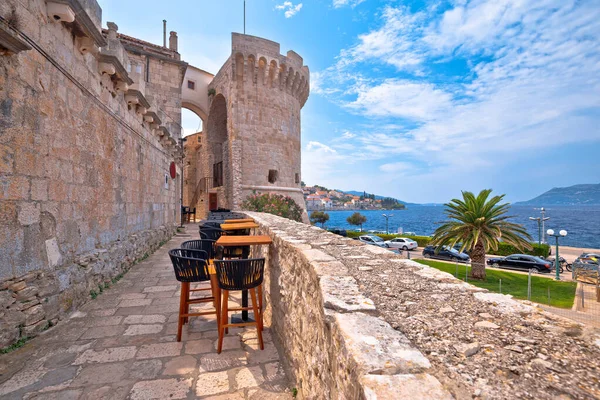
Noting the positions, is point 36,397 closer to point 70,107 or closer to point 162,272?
point 70,107

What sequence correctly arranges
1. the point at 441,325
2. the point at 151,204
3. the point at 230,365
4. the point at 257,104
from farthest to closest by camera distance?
the point at 257,104 → the point at 151,204 → the point at 230,365 → the point at 441,325

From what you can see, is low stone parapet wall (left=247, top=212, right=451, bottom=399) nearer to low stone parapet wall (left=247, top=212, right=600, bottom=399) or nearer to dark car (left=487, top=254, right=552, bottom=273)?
low stone parapet wall (left=247, top=212, right=600, bottom=399)

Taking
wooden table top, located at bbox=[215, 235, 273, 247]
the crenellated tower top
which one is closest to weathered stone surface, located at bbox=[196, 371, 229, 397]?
wooden table top, located at bbox=[215, 235, 273, 247]

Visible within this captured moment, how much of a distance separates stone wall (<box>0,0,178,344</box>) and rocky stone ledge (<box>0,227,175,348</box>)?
0.5 inches

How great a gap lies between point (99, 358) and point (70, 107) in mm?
3265

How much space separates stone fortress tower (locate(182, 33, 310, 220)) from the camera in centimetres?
1922

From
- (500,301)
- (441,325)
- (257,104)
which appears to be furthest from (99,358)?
(257,104)

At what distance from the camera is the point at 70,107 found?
3.97 metres

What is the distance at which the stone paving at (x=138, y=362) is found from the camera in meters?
2.32

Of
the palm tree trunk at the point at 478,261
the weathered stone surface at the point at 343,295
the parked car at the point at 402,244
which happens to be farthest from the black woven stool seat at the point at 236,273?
the parked car at the point at 402,244

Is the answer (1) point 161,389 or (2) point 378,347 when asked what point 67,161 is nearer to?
(1) point 161,389

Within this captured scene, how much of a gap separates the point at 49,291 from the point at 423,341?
4.06 meters

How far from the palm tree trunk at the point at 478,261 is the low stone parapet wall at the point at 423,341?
14975 mm

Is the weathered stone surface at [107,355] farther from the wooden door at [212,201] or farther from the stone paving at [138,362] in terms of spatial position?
the wooden door at [212,201]
